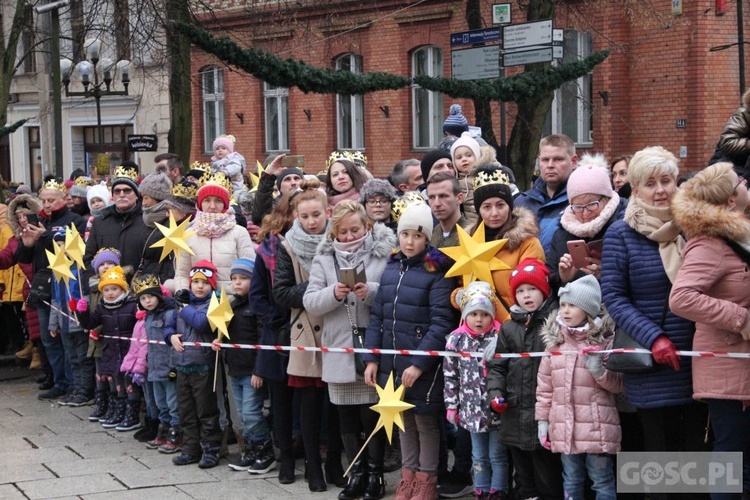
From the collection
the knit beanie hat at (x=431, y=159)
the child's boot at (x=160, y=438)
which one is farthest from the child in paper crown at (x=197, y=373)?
the knit beanie hat at (x=431, y=159)

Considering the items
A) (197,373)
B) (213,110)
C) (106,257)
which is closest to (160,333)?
(197,373)

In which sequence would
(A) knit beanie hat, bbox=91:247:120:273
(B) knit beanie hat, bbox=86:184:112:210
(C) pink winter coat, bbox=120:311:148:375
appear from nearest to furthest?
(C) pink winter coat, bbox=120:311:148:375 → (A) knit beanie hat, bbox=91:247:120:273 → (B) knit beanie hat, bbox=86:184:112:210

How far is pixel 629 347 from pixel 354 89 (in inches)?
173

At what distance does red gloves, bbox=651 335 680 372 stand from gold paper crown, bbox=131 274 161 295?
476 centimetres

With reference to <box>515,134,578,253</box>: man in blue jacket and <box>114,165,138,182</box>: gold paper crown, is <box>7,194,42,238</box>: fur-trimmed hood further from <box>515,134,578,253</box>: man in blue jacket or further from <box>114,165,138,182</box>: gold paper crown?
<box>515,134,578,253</box>: man in blue jacket

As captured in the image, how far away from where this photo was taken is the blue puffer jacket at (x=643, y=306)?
597 cm

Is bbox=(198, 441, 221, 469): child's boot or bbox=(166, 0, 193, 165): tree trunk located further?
bbox=(166, 0, 193, 165): tree trunk

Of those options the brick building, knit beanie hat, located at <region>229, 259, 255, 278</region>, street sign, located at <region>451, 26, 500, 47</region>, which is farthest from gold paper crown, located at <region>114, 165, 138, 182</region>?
the brick building

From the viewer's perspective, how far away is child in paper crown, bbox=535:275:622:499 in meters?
6.20

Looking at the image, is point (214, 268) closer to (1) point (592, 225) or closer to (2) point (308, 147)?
(1) point (592, 225)

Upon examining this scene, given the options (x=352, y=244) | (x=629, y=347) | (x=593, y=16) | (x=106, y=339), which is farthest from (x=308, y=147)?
(x=629, y=347)

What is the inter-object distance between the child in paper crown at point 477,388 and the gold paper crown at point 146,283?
11.0 feet

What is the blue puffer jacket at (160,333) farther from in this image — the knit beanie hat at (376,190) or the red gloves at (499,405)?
the red gloves at (499,405)

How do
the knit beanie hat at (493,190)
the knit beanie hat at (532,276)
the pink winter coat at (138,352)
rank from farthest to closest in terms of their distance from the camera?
the pink winter coat at (138,352), the knit beanie hat at (493,190), the knit beanie hat at (532,276)
